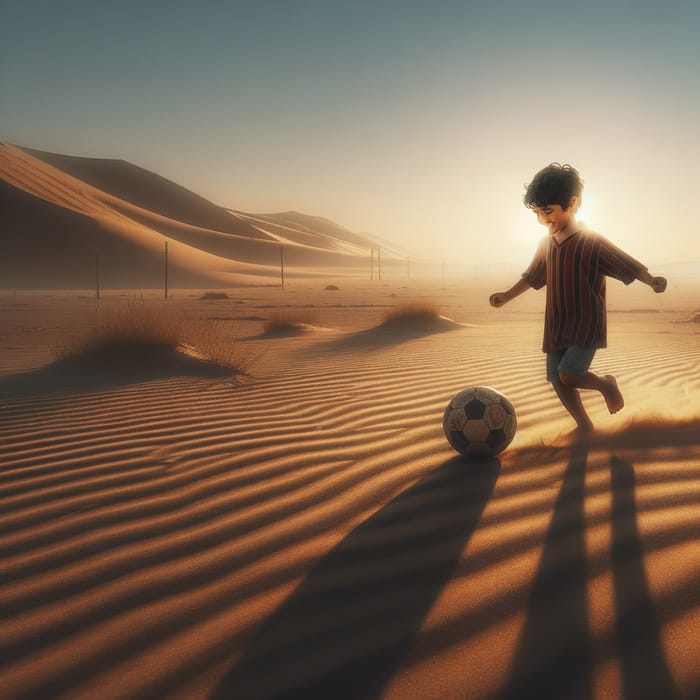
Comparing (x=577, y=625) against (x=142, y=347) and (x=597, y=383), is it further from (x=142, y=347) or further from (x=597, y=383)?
(x=142, y=347)

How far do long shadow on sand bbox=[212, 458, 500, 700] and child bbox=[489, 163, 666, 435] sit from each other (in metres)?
1.05

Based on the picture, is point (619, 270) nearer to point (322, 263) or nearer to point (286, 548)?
point (286, 548)

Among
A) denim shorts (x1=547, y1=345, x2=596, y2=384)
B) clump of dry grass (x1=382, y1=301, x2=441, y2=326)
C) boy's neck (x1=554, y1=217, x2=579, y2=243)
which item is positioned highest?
boy's neck (x1=554, y1=217, x2=579, y2=243)

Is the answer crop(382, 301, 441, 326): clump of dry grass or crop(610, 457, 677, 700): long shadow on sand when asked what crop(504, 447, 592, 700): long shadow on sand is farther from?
crop(382, 301, 441, 326): clump of dry grass

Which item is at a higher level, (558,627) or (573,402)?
(573,402)

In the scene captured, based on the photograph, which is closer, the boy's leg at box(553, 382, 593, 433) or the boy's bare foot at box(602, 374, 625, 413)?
the boy's bare foot at box(602, 374, 625, 413)

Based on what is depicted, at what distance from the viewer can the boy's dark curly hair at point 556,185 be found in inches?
126

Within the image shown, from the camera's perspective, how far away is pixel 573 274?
329cm

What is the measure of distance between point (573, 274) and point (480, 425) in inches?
37.7

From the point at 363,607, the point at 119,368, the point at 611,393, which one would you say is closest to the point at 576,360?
the point at 611,393

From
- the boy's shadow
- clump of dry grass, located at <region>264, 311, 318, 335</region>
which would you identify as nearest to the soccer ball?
the boy's shadow

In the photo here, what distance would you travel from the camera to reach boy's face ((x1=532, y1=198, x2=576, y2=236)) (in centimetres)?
326

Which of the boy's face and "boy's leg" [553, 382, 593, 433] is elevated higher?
the boy's face

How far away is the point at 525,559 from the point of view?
87.4 inches
